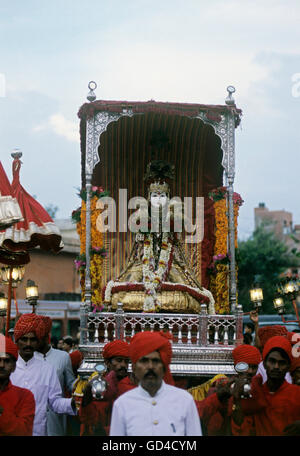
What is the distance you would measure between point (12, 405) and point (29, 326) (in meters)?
1.42

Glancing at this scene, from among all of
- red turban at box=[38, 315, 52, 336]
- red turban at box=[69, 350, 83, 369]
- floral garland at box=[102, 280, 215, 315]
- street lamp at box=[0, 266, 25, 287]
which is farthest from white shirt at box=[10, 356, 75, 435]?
floral garland at box=[102, 280, 215, 315]

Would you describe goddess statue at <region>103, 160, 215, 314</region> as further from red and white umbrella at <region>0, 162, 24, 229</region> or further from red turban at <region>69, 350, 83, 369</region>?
red and white umbrella at <region>0, 162, 24, 229</region>

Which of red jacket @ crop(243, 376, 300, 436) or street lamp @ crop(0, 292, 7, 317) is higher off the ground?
street lamp @ crop(0, 292, 7, 317)

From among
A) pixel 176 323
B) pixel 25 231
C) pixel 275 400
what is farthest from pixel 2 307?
pixel 275 400

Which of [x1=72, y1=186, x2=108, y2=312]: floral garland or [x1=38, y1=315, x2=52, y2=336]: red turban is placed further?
[x1=72, y1=186, x2=108, y2=312]: floral garland

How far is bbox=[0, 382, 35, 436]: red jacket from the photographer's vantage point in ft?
15.1

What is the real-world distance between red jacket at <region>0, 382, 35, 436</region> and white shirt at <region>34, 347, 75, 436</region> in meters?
1.40

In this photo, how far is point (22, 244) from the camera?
673cm

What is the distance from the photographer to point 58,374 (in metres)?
6.49

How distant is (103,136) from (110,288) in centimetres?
337

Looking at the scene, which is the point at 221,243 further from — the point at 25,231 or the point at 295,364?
the point at 295,364

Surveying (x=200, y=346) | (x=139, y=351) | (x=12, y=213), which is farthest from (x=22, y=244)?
(x=200, y=346)

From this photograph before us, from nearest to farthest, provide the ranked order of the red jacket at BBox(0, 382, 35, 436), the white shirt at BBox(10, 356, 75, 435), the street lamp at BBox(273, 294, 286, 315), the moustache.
→ the moustache → the red jacket at BBox(0, 382, 35, 436) → the white shirt at BBox(10, 356, 75, 435) → the street lamp at BBox(273, 294, 286, 315)

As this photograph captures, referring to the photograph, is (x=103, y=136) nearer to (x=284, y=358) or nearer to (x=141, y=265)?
(x=141, y=265)
